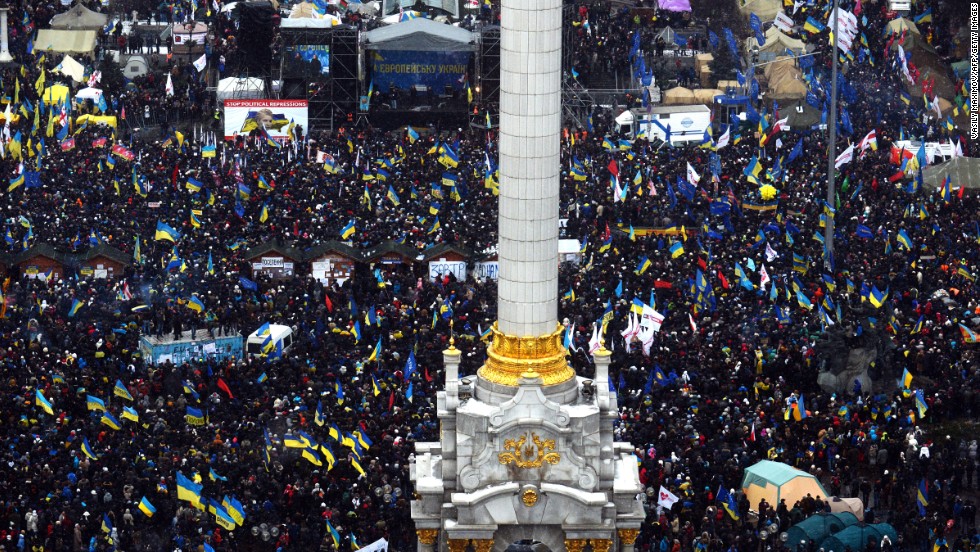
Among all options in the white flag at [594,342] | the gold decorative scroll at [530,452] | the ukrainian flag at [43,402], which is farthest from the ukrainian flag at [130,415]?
the gold decorative scroll at [530,452]

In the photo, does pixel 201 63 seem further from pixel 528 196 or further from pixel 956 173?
pixel 528 196

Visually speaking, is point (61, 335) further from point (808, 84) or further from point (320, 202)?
point (808, 84)

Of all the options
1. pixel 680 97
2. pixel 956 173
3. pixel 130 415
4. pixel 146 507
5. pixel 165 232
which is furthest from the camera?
pixel 680 97

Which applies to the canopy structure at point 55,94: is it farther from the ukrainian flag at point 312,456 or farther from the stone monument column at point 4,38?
the ukrainian flag at point 312,456

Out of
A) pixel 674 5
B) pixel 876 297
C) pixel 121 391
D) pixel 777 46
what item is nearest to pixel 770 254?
pixel 876 297

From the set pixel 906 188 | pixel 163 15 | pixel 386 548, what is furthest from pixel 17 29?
pixel 386 548

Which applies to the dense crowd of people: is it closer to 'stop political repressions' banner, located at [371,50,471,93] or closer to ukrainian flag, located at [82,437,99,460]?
ukrainian flag, located at [82,437,99,460]
